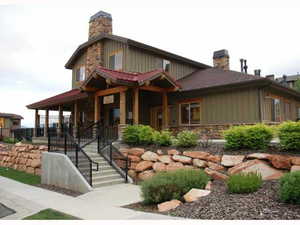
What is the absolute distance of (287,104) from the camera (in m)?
15.6

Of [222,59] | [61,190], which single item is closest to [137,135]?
[61,190]

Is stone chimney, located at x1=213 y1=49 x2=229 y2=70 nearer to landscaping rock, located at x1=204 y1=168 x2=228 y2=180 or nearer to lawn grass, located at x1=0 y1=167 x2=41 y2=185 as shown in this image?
landscaping rock, located at x1=204 y1=168 x2=228 y2=180

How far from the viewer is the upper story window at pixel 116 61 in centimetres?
1549

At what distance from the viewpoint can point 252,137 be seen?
802 centimetres

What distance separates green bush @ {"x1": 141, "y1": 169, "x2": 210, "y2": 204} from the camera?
20.6 feet

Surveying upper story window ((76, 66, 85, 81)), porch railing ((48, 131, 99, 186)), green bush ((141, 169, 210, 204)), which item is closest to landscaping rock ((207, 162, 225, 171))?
green bush ((141, 169, 210, 204))

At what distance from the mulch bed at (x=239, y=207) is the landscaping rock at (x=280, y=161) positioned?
99 cm

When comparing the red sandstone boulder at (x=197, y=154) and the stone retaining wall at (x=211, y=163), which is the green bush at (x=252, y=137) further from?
the red sandstone boulder at (x=197, y=154)

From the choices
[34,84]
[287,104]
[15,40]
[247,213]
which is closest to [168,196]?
[247,213]

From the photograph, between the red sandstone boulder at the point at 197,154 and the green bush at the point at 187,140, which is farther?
the green bush at the point at 187,140

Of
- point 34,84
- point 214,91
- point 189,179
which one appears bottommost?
point 189,179

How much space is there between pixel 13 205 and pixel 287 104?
1496cm

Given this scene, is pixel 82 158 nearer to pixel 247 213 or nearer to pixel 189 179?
pixel 189 179

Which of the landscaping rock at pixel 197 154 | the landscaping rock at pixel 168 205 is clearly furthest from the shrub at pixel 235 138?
the landscaping rock at pixel 168 205
